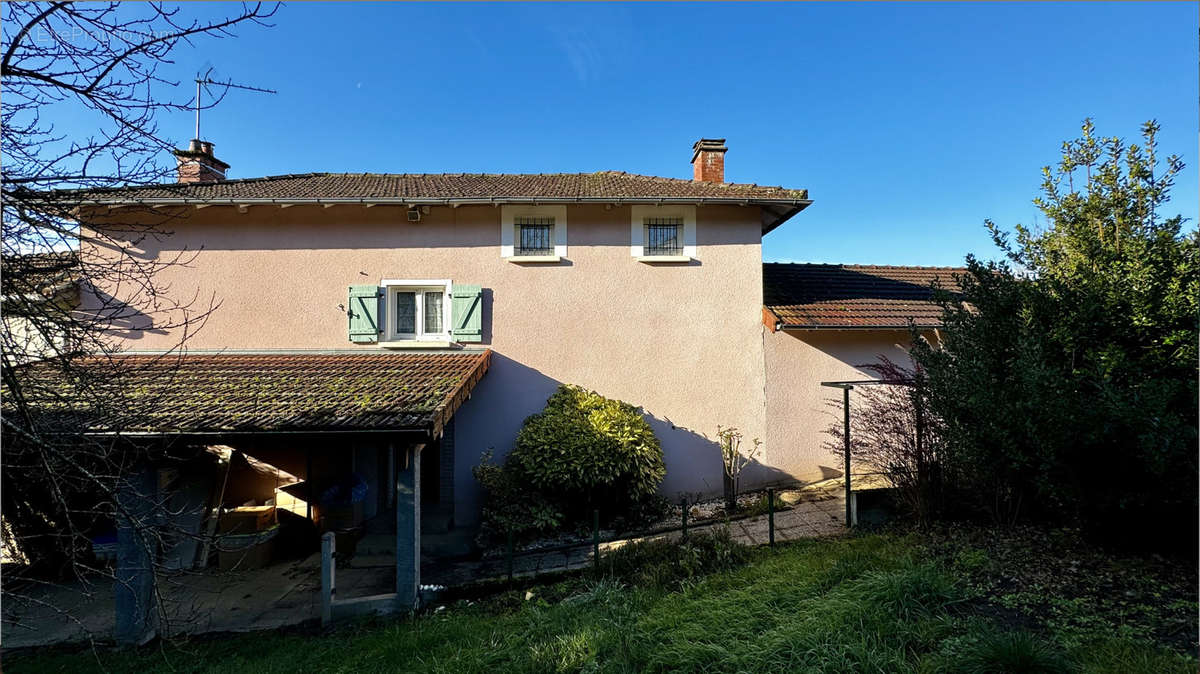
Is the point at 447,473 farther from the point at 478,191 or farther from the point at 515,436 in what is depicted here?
the point at 478,191

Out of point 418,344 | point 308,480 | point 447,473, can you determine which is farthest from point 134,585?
point 418,344

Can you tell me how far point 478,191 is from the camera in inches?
383

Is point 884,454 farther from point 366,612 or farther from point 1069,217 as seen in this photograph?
point 366,612

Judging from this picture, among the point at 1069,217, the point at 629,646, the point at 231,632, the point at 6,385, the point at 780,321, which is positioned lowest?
the point at 231,632

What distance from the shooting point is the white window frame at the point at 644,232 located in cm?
931

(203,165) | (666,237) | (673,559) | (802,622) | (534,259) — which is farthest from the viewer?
(203,165)

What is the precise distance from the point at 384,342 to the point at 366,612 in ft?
16.1

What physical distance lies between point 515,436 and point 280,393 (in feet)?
12.6

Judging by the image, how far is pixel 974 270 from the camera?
521 cm

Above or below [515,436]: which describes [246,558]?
below

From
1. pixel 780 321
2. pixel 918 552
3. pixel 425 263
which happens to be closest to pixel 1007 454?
pixel 918 552

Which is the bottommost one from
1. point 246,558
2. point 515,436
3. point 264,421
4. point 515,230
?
point 246,558

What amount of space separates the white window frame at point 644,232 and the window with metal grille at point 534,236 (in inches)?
63.7

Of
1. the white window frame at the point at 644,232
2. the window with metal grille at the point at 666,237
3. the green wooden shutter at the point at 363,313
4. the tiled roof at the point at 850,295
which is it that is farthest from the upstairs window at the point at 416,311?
the tiled roof at the point at 850,295
